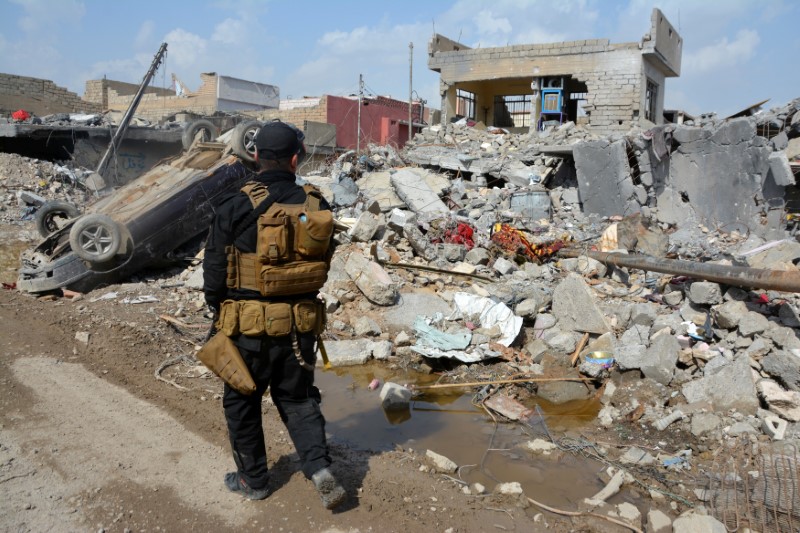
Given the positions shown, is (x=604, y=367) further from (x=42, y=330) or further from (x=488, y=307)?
(x=42, y=330)

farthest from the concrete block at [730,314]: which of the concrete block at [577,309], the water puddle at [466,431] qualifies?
the water puddle at [466,431]

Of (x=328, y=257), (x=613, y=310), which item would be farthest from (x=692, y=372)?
(x=328, y=257)

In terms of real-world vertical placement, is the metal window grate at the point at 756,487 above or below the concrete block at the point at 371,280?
below

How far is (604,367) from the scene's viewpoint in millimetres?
5227

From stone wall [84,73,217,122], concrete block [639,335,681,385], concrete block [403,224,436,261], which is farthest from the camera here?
stone wall [84,73,217,122]

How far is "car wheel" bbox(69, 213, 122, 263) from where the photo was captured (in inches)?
241

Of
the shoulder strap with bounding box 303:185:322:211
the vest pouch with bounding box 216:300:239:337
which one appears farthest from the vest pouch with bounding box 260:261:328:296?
the shoulder strap with bounding box 303:185:322:211

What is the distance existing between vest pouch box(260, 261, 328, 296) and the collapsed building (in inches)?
584

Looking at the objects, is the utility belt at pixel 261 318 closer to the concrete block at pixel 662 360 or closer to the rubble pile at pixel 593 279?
the rubble pile at pixel 593 279

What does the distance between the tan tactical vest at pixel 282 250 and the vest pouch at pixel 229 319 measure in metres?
0.09

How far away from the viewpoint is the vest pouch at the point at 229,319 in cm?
255

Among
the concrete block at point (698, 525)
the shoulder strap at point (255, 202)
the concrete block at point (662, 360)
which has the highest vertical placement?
the shoulder strap at point (255, 202)

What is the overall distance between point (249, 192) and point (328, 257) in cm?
47

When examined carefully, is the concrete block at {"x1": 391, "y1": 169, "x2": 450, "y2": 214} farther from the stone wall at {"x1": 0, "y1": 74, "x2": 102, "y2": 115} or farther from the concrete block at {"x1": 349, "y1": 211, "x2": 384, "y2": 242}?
the stone wall at {"x1": 0, "y1": 74, "x2": 102, "y2": 115}
